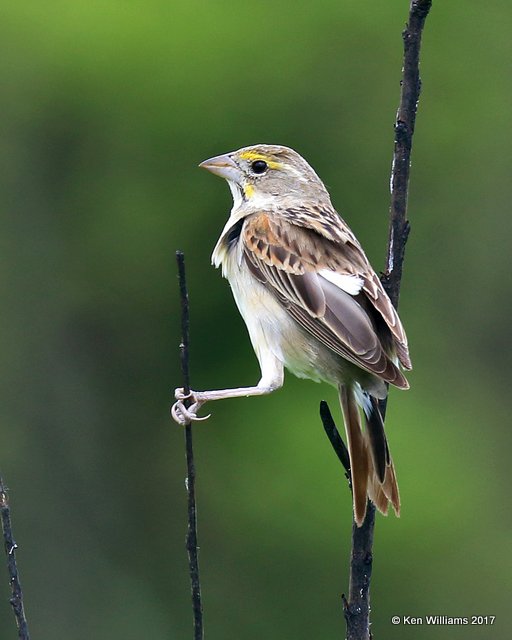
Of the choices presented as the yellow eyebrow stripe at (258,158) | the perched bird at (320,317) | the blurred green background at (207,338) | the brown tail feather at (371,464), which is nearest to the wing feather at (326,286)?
the perched bird at (320,317)

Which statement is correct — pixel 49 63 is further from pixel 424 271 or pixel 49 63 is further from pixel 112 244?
pixel 424 271

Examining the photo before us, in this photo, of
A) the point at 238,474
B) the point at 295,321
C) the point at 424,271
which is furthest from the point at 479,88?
the point at 295,321

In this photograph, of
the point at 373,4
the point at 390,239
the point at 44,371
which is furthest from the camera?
the point at 373,4

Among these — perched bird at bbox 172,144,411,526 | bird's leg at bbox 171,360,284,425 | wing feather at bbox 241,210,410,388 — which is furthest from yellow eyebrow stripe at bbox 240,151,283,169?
bird's leg at bbox 171,360,284,425

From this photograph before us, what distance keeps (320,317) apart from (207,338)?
25.7 ft

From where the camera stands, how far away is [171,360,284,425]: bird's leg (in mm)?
4753

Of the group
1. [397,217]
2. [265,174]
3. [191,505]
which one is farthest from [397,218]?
[265,174]

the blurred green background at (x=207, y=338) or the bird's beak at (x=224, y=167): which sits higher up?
the bird's beak at (x=224, y=167)

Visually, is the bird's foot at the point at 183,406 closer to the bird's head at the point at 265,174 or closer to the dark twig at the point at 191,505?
the dark twig at the point at 191,505

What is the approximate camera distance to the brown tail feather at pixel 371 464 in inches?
184

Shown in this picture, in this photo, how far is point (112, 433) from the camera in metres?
13.1

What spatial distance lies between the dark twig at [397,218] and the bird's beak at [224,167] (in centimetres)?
168

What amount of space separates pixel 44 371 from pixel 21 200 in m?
1.81

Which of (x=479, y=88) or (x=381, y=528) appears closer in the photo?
(x=381, y=528)
